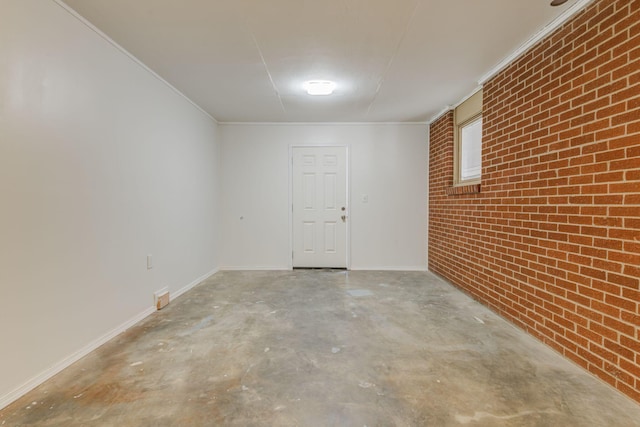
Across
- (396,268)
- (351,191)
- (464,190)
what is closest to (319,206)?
(351,191)

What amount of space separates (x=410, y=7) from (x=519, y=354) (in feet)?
8.05

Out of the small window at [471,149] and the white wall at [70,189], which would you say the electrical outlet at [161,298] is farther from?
the small window at [471,149]

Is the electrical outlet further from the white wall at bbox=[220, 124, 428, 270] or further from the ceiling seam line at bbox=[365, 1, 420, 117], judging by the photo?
the ceiling seam line at bbox=[365, 1, 420, 117]

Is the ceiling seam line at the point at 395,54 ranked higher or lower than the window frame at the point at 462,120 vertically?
higher

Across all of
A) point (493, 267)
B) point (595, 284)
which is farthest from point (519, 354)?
point (493, 267)

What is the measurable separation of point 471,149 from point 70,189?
12.9ft

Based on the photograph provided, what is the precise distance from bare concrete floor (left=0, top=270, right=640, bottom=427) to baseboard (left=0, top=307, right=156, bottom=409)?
0.13 feet

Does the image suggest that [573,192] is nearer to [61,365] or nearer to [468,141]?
[468,141]

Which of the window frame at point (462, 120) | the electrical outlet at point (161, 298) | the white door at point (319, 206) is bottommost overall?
the electrical outlet at point (161, 298)

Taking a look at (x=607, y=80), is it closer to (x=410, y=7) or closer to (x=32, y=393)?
(x=410, y=7)

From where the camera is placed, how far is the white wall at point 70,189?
5.05 ft

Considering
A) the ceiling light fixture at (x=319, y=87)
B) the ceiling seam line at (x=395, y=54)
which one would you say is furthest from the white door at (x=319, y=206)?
the ceiling light fixture at (x=319, y=87)

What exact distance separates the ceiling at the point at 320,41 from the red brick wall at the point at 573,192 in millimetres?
380

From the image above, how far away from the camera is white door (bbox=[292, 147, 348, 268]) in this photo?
4613mm
